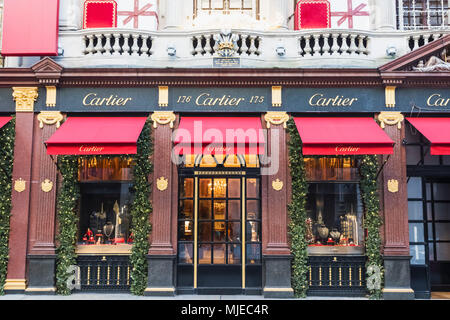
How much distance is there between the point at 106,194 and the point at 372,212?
6.67 meters

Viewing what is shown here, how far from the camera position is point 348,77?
10.4m

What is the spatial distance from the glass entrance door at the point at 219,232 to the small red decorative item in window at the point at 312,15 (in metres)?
4.38

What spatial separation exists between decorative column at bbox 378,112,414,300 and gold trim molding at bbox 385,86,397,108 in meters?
0.23

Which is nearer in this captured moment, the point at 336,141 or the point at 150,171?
the point at 336,141

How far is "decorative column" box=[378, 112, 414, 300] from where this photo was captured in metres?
9.91

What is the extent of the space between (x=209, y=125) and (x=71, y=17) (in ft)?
16.0

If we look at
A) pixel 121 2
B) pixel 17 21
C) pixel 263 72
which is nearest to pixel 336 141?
pixel 263 72

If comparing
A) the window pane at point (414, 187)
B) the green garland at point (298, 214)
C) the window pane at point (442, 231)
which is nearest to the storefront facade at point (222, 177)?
the green garland at point (298, 214)

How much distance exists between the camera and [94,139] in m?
9.63

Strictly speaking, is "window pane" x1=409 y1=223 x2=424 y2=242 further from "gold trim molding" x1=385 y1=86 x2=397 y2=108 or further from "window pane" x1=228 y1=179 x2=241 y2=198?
"window pane" x1=228 y1=179 x2=241 y2=198

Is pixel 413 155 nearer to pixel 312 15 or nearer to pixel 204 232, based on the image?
pixel 312 15

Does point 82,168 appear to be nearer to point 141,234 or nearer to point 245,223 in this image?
point 141,234

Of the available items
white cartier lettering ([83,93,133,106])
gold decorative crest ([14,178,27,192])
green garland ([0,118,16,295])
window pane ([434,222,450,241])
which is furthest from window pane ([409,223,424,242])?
green garland ([0,118,16,295])

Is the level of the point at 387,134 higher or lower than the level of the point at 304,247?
higher
